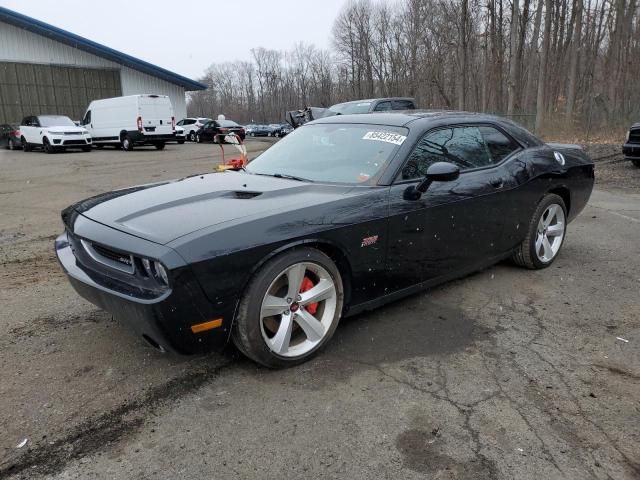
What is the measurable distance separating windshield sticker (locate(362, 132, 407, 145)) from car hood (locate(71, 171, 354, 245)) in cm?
59

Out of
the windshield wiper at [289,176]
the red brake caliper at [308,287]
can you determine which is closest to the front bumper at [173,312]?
the red brake caliper at [308,287]

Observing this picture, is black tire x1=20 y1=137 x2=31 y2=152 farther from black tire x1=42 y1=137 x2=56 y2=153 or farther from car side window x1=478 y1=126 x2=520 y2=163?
car side window x1=478 y1=126 x2=520 y2=163

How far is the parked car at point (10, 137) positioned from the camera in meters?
23.3

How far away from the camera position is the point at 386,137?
3.76 meters

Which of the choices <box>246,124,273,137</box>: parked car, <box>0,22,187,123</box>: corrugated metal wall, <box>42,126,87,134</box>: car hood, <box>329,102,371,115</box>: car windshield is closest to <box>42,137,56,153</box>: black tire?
<box>42,126,87,134</box>: car hood

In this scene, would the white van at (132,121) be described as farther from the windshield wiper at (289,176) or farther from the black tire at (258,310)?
the black tire at (258,310)

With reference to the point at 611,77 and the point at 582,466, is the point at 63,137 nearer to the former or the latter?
the point at 582,466

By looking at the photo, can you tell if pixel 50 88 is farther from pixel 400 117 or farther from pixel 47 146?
pixel 400 117

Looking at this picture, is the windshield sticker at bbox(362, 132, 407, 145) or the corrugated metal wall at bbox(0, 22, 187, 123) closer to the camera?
the windshield sticker at bbox(362, 132, 407, 145)

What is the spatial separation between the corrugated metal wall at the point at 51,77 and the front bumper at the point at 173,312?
3148 cm

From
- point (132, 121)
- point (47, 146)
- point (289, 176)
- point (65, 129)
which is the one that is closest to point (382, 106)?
point (289, 176)

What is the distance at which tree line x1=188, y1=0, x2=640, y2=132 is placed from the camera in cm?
2423

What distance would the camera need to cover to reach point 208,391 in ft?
9.24

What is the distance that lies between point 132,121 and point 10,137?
696 centimetres
